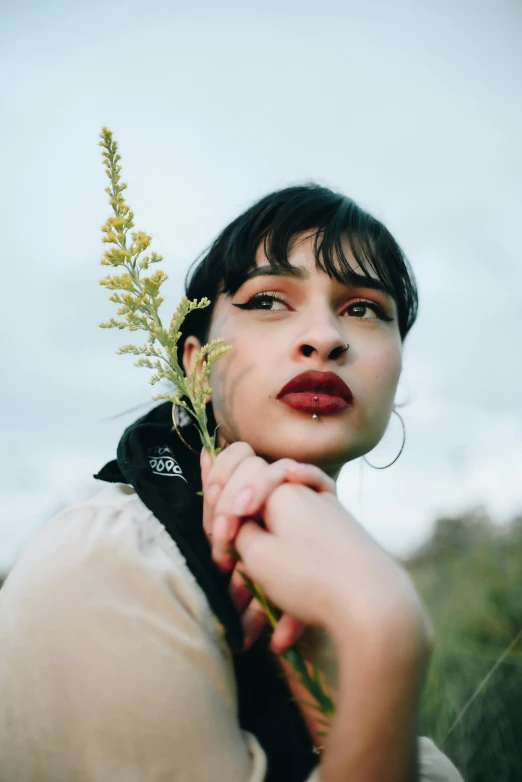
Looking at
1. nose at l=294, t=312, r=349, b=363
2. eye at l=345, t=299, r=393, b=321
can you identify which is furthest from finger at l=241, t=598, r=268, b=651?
eye at l=345, t=299, r=393, b=321

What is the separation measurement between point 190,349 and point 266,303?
0.58 m

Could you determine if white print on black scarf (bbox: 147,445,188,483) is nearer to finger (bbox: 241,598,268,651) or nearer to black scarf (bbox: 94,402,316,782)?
black scarf (bbox: 94,402,316,782)

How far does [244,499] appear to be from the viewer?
1.34m

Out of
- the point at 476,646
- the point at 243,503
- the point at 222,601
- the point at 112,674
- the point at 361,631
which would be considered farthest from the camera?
the point at 476,646

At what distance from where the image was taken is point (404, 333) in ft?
9.75

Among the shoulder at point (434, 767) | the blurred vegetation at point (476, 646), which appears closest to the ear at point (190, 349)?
the shoulder at point (434, 767)

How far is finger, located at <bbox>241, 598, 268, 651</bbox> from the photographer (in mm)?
1497

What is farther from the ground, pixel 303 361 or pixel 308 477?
pixel 303 361

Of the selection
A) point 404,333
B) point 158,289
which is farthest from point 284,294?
point 404,333

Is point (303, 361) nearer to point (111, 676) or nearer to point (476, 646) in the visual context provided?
point (111, 676)

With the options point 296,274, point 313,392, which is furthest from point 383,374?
point 296,274

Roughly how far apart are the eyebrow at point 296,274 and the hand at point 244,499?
843mm

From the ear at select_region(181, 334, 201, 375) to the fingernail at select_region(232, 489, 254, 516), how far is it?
52.5 inches

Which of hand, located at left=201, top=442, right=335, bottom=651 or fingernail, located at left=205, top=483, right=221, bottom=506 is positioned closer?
hand, located at left=201, top=442, right=335, bottom=651
